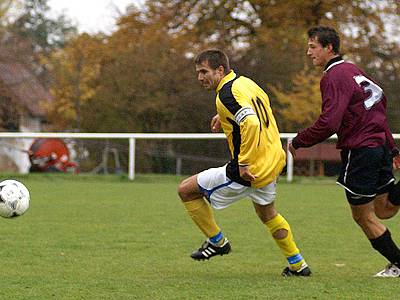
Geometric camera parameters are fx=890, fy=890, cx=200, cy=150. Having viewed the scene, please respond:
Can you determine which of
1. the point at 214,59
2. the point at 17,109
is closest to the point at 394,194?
the point at 214,59

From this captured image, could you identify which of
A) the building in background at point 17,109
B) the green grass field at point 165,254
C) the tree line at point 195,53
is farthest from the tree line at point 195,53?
the green grass field at point 165,254

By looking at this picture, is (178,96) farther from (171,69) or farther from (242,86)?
(242,86)

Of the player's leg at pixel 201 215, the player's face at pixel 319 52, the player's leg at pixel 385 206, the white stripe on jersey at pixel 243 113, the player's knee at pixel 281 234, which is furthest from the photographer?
the player's leg at pixel 201 215

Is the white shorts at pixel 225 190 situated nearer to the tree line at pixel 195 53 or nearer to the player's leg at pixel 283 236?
the player's leg at pixel 283 236

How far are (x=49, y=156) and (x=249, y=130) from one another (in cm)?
1844

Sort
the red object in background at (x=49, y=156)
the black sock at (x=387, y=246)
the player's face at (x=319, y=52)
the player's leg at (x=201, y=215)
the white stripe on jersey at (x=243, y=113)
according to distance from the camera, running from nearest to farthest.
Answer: the white stripe on jersey at (x=243, y=113), the player's face at (x=319, y=52), the black sock at (x=387, y=246), the player's leg at (x=201, y=215), the red object in background at (x=49, y=156)

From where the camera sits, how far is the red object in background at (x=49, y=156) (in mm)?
24016

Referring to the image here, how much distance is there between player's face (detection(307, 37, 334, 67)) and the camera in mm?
6395

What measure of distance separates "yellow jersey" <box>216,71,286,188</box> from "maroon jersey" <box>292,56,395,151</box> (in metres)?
0.26

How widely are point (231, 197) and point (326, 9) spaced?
25.3 m

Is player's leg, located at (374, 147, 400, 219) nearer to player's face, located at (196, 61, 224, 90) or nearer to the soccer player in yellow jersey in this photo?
the soccer player in yellow jersey

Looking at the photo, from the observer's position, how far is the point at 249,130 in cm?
628

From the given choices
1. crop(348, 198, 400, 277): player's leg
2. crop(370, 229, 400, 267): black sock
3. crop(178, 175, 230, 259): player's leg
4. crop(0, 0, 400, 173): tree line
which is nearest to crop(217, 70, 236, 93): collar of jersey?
crop(178, 175, 230, 259): player's leg

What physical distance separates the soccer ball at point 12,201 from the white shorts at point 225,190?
140 centimetres
